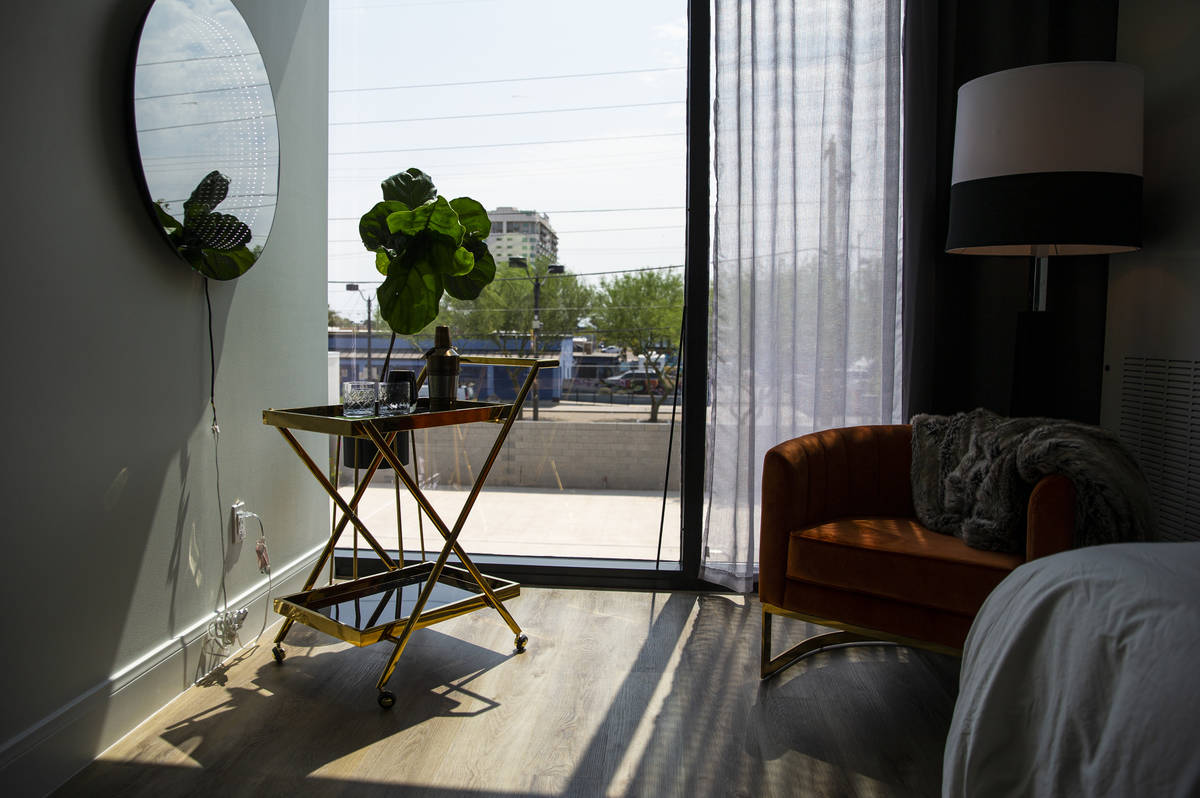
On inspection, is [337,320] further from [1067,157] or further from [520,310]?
[1067,157]

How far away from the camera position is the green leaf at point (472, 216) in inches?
98.1

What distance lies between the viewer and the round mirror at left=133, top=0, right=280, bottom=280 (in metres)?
1.93

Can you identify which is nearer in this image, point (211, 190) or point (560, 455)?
point (211, 190)

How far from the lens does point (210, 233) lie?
7.09 feet

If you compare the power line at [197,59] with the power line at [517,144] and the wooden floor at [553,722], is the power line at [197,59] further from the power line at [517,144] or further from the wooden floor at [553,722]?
the wooden floor at [553,722]

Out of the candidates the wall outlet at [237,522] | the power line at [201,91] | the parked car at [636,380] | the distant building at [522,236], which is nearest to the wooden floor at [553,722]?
the wall outlet at [237,522]

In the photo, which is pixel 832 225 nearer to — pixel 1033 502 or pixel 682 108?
pixel 682 108

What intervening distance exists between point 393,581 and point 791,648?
50.1 inches

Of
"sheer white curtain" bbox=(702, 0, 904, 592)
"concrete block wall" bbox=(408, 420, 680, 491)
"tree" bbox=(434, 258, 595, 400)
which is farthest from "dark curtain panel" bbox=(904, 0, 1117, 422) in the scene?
"tree" bbox=(434, 258, 595, 400)

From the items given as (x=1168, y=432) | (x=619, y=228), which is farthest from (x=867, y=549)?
(x=619, y=228)

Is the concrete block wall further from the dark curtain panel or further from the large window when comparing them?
the dark curtain panel

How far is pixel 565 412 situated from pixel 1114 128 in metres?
1.98

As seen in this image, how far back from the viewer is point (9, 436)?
1595 mm

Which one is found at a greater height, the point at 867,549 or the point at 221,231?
the point at 221,231
